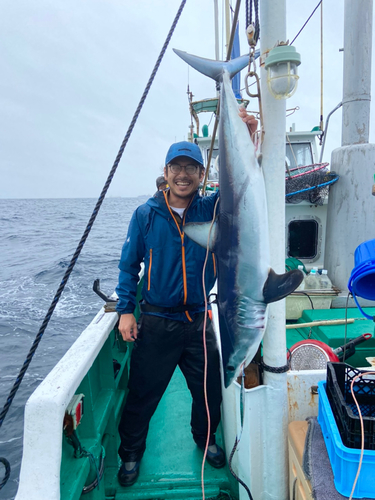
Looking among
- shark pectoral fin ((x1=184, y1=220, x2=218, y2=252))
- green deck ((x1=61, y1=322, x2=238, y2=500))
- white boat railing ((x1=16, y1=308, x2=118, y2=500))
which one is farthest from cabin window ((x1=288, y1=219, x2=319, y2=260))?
white boat railing ((x1=16, y1=308, x2=118, y2=500))

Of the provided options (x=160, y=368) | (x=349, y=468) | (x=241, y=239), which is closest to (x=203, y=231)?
(x=241, y=239)

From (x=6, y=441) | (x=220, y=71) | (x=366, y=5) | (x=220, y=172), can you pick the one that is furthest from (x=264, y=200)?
(x=6, y=441)

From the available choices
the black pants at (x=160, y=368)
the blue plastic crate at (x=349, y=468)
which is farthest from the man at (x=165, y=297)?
the blue plastic crate at (x=349, y=468)

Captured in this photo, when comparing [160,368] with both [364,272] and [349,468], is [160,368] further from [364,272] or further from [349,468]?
[364,272]

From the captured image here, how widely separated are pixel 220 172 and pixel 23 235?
27717 millimetres

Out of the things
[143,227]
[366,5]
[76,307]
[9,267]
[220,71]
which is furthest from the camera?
[9,267]

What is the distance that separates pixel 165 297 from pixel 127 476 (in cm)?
125

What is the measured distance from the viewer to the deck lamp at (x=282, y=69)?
4.82 feet

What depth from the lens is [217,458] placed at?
2475 millimetres

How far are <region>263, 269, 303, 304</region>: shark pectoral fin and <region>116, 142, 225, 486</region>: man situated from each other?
0.66m

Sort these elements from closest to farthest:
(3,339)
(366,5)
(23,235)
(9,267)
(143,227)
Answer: (143,227)
(366,5)
(3,339)
(9,267)
(23,235)

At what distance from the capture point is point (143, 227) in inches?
88.0

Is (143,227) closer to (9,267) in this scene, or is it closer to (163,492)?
(163,492)

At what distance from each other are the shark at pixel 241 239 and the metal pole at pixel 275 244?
11cm
